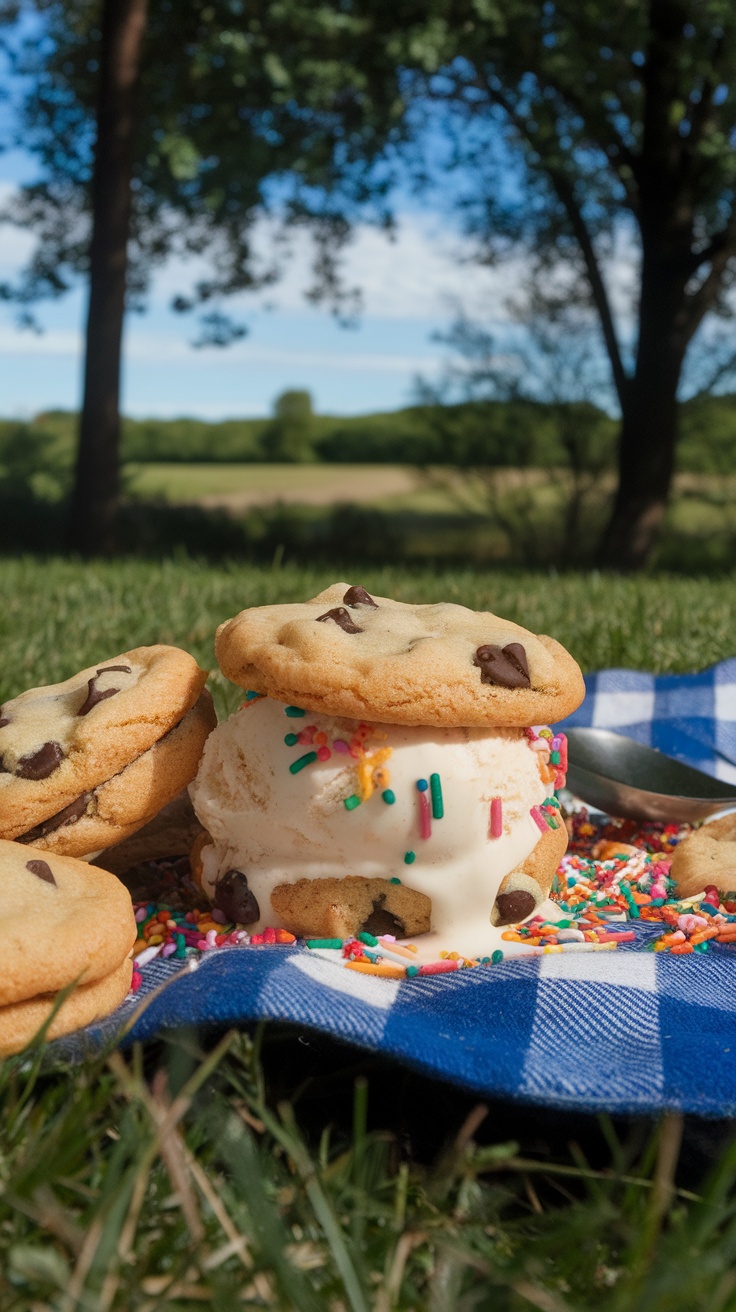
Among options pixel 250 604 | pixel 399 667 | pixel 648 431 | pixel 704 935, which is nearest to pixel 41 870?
pixel 399 667

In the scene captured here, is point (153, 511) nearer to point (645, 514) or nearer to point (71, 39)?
point (71, 39)

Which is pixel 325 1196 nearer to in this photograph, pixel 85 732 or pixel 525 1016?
pixel 525 1016

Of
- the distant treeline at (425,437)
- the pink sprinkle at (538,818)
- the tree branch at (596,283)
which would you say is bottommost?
the pink sprinkle at (538,818)

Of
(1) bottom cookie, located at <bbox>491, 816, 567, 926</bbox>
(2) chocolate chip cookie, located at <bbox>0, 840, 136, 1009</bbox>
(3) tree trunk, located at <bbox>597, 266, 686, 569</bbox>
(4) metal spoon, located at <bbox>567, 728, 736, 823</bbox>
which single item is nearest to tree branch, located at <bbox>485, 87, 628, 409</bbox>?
(3) tree trunk, located at <bbox>597, 266, 686, 569</bbox>

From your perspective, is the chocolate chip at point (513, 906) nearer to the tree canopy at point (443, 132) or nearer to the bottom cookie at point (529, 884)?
the bottom cookie at point (529, 884)

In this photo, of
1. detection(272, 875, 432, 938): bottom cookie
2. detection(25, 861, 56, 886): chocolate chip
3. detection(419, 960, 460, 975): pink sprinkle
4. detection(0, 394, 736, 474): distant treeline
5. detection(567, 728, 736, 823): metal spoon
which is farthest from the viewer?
detection(0, 394, 736, 474): distant treeline

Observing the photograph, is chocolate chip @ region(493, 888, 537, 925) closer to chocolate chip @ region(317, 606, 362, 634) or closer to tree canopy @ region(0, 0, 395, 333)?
chocolate chip @ region(317, 606, 362, 634)

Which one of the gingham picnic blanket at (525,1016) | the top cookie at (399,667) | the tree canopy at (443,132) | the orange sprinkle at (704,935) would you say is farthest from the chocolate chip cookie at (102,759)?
the tree canopy at (443,132)
